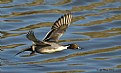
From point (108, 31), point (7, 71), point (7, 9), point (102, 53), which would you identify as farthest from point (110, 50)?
point (7, 9)

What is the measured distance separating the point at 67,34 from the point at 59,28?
158 inches

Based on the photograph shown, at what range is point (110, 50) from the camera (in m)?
18.8

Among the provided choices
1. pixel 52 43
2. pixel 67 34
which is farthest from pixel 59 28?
pixel 67 34

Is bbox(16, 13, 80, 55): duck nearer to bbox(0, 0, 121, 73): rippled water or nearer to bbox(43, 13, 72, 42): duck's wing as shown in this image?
bbox(43, 13, 72, 42): duck's wing

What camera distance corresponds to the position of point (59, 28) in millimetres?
16000

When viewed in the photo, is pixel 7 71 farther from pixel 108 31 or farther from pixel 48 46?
pixel 108 31

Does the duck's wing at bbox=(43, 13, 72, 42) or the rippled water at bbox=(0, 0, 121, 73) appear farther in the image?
the rippled water at bbox=(0, 0, 121, 73)

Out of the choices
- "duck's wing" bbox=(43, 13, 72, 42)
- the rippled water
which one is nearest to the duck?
"duck's wing" bbox=(43, 13, 72, 42)

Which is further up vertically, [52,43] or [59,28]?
[59,28]

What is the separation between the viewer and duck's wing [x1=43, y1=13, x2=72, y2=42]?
52.1 ft

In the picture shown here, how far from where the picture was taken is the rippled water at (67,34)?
17.3 meters

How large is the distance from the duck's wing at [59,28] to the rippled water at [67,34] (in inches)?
49.4

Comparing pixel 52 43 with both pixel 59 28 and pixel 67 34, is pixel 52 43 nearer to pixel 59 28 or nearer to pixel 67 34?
pixel 59 28

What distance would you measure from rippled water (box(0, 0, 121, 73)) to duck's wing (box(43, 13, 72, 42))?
4.12ft
